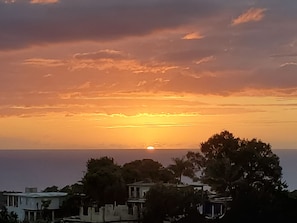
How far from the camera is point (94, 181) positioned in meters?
53.3

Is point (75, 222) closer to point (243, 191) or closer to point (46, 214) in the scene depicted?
point (46, 214)

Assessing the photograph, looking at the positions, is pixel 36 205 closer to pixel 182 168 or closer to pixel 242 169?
pixel 182 168

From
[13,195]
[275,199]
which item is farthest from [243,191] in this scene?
[13,195]

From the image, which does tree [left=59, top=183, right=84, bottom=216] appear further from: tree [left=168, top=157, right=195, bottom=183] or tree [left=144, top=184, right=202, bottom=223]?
tree [left=144, top=184, right=202, bottom=223]

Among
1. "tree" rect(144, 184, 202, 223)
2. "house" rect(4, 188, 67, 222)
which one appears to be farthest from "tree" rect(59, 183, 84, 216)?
"tree" rect(144, 184, 202, 223)

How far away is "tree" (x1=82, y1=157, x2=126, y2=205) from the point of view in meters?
53.4

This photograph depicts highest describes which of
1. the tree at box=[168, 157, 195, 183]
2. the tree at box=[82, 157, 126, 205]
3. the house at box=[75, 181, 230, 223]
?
the tree at box=[168, 157, 195, 183]

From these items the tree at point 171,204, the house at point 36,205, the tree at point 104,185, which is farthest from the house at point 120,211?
the house at point 36,205

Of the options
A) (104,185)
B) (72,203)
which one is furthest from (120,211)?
(72,203)

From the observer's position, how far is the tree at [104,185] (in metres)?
53.4

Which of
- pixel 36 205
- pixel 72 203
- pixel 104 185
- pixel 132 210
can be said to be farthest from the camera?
pixel 72 203

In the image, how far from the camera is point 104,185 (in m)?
53.5

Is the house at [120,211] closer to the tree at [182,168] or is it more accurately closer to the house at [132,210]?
the house at [132,210]

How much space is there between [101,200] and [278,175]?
12057mm
